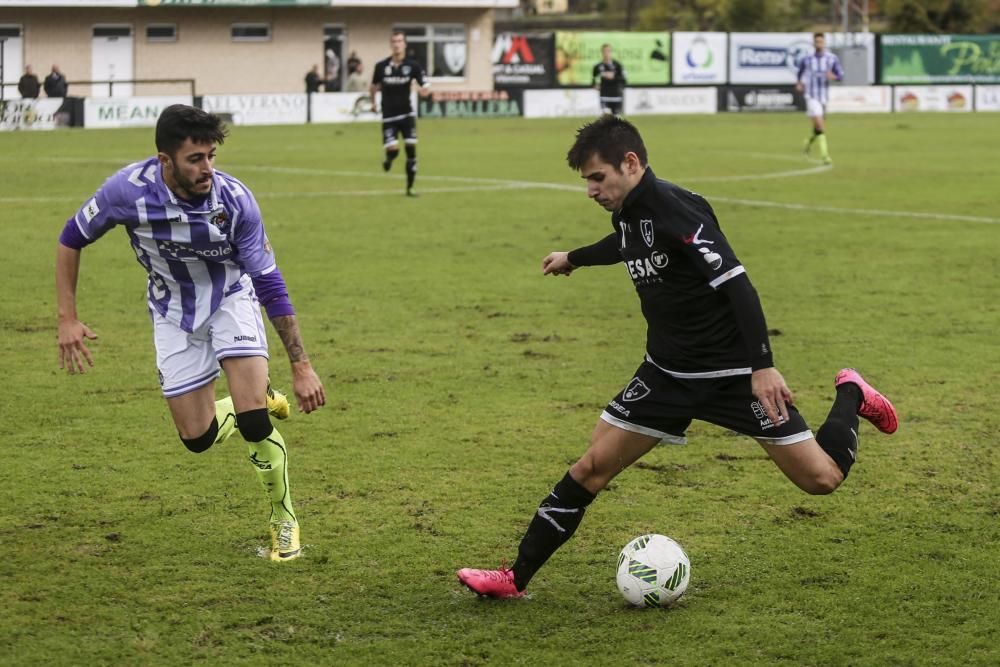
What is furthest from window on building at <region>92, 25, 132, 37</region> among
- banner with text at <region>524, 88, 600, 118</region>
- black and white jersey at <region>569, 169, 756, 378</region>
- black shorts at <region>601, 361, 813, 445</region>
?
black shorts at <region>601, 361, 813, 445</region>

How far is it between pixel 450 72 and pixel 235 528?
171 feet

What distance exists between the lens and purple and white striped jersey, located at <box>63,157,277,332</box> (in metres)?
6.04

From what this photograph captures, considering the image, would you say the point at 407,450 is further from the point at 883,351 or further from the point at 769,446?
the point at 883,351

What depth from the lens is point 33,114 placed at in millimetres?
36969

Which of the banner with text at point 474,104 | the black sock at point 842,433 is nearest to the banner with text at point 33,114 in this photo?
the banner with text at point 474,104

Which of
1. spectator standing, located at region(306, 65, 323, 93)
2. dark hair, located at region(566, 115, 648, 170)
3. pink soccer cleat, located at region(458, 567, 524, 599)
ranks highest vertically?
spectator standing, located at region(306, 65, 323, 93)

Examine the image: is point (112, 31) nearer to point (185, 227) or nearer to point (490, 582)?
point (185, 227)

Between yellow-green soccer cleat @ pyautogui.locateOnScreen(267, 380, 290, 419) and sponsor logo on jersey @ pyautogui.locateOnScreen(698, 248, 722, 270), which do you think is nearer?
sponsor logo on jersey @ pyautogui.locateOnScreen(698, 248, 722, 270)

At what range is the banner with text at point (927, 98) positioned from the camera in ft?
165

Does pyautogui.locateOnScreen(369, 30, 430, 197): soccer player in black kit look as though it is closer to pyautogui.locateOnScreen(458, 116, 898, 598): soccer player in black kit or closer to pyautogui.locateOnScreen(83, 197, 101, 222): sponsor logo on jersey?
pyautogui.locateOnScreen(83, 197, 101, 222): sponsor logo on jersey

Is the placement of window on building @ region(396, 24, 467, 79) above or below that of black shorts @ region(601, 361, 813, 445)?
above

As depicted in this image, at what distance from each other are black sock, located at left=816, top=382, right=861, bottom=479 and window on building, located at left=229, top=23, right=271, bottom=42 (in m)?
50.1

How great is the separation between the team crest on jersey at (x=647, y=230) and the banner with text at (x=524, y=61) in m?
50.3

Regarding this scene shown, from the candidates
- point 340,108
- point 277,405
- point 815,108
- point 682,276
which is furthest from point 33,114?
point 682,276
